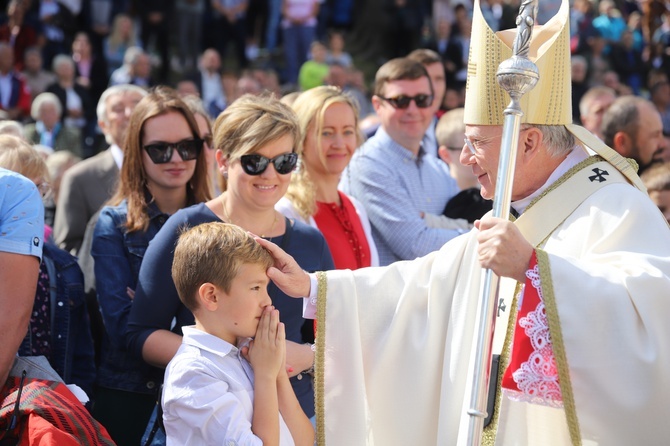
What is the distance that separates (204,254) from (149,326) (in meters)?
0.72

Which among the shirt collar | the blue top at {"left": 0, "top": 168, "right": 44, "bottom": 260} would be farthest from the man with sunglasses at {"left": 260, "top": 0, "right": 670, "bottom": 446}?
the blue top at {"left": 0, "top": 168, "right": 44, "bottom": 260}

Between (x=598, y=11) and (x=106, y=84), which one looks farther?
(x=598, y=11)

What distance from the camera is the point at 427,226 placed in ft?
18.2

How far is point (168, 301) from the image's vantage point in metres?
4.09

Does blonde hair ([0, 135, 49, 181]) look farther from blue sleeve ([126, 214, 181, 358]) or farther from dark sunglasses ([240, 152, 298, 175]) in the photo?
dark sunglasses ([240, 152, 298, 175])

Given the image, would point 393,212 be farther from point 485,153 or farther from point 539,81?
point 539,81

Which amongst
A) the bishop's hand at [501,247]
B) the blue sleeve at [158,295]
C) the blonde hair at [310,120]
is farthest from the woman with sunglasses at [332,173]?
the bishop's hand at [501,247]

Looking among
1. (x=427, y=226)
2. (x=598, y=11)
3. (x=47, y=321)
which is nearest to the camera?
(x=47, y=321)

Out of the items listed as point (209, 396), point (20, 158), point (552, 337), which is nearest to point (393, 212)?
point (20, 158)

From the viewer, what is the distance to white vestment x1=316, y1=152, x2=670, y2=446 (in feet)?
11.0

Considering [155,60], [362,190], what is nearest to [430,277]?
[362,190]

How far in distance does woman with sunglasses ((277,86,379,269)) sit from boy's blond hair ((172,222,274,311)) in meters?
1.46

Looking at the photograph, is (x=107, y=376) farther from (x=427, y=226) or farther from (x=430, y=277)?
(x=427, y=226)

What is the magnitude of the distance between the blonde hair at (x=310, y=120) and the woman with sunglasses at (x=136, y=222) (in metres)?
0.46
